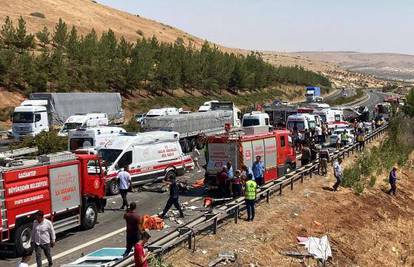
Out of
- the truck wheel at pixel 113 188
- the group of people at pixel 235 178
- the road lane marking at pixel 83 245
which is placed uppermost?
the group of people at pixel 235 178

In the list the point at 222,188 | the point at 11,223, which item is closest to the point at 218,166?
the point at 222,188

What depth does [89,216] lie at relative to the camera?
18.5 meters

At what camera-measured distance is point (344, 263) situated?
1897 cm

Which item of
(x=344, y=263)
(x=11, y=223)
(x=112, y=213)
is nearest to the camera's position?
(x=11, y=223)

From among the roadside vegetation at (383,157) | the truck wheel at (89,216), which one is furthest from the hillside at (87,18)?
the truck wheel at (89,216)

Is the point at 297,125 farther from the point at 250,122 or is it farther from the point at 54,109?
the point at 54,109

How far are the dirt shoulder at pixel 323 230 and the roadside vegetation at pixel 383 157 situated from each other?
2.52 ft

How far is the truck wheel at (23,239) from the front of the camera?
50.0 feet

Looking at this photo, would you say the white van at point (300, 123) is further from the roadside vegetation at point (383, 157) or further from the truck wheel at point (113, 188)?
the truck wheel at point (113, 188)

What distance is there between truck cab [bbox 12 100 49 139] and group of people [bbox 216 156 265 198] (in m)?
24.6

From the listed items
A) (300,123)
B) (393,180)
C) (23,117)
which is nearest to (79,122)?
(23,117)

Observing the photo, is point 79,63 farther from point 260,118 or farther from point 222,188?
point 222,188

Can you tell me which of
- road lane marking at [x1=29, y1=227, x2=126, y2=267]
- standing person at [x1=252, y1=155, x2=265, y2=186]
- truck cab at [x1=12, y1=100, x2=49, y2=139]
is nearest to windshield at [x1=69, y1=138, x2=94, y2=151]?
standing person at [x1=252, y1=155, x2=265, y2=186]

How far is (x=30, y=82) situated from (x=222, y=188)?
1750 inches
